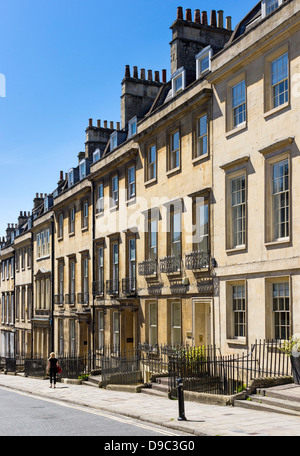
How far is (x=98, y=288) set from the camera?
31.6 metres

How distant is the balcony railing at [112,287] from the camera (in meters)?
29.1

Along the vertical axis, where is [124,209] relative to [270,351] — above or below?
above

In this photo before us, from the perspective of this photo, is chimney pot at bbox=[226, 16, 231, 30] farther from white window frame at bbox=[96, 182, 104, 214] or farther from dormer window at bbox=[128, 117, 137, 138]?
white window frame at bbox=[96, 182, 104, 214]

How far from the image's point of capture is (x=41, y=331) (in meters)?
43.8

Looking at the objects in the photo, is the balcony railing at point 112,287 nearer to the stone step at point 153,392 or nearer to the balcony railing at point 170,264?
the balcony railing at point 170,264

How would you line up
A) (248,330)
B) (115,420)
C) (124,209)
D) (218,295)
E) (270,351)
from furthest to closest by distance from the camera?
(124,209), (218,295), (248,330), (270,351), (115,420)

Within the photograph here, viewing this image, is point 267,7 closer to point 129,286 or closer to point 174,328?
point 174,328

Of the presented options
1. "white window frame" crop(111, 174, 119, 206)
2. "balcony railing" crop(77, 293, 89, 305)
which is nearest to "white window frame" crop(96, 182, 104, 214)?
"white window frame" crop(111, 174, 119, 206)

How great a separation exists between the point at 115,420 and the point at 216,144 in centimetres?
1034

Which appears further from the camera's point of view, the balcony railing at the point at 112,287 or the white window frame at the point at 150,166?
the balcony railing at the point at 112,287

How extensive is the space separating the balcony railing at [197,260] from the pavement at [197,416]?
4819 mm

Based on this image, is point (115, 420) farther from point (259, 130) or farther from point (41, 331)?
point (41, 331)

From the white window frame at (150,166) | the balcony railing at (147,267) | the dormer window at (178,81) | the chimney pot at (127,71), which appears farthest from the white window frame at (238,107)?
the chimney pot at (127,71)
